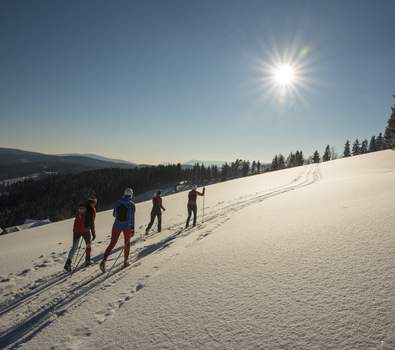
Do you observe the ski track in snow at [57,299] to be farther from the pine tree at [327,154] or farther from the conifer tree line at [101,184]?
the pine tree at [327,154]

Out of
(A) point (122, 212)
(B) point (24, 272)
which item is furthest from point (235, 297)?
(B) point (24, 272)

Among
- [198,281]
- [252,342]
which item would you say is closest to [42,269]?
[198,281]

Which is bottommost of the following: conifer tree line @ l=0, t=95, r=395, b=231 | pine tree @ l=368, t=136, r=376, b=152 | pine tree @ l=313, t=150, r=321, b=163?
conifer tree line @ l=0, t=95, r=395, b=231

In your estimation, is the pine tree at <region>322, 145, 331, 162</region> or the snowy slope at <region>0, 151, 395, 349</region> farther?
the pine tree at <region>322, 145, 331, 162</region>

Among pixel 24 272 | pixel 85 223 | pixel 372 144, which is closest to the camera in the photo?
pixel 24 272

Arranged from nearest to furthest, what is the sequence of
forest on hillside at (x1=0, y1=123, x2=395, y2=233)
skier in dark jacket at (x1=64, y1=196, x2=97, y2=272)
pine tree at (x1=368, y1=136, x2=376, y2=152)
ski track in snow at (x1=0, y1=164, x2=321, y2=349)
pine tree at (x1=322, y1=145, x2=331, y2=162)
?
ski track in snow at (x1=0, y1=164, x2=321, y2=349) < skier in dark jacket at (x1=64, y1=196, x2=97, y2=272) < forest on hillside at (x1=0, y1=123, x2=395, y2=233) < pine tree at (x1=368, y1=136, x2=376, y2=152) < pine tree at (x1=322, y1=145, x2=331, y2=162)

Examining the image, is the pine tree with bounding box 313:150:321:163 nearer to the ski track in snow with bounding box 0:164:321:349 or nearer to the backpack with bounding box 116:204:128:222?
the ski track in snow with bounding box 0:164:321:349

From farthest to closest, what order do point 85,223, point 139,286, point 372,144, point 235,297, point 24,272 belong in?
point 372,144
point 85,223
point 24,272
point 139,286
point 235,297

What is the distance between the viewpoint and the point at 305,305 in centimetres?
313

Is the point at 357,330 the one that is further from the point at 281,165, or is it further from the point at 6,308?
the point at 281,165

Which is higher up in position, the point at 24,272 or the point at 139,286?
the point at 139,286

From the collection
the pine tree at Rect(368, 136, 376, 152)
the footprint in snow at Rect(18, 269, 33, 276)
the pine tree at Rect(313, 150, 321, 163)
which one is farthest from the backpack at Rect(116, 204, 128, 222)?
the pine tree at Rect(368, 136, 376, 152)

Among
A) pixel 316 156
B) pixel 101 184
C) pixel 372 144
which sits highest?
pixel 372 144

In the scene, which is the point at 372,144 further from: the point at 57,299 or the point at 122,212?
the point at 57,299
